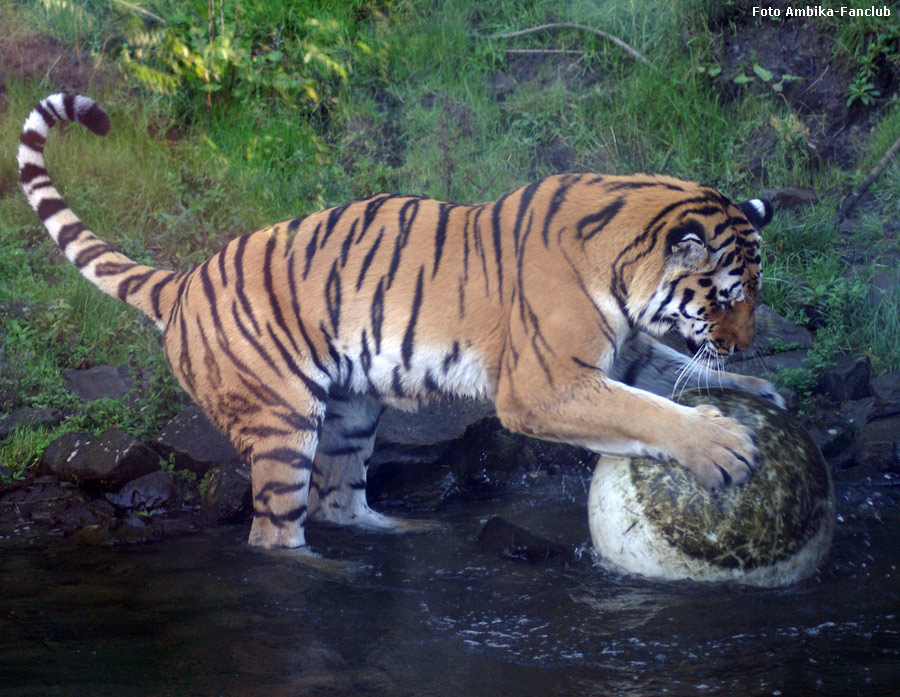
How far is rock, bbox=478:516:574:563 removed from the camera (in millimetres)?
3912

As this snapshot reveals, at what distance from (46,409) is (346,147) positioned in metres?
3.08

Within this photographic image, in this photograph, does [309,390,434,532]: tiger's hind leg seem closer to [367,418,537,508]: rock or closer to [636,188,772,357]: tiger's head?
[367,418,537,508]: rock

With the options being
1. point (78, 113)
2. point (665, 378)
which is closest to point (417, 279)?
point (665, 378)

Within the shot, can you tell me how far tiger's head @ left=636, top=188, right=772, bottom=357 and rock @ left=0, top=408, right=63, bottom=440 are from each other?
3.29 metres

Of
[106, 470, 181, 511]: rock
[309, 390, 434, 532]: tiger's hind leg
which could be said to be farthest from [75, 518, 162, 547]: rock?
[309, 390, 434, 532]: tiger's hind leg

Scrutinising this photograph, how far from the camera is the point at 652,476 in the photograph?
11.2ft

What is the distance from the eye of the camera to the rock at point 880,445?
4848 millimetres

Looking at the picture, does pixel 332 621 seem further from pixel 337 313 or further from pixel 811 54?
pixel 811 54

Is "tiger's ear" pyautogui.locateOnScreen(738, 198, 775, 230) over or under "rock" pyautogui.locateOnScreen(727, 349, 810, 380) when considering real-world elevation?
over

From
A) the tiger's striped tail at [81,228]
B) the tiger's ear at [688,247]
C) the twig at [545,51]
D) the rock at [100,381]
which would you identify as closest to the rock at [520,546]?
the tiger's ear at [688,247]

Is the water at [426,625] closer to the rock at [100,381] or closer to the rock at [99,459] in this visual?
the rock at [99,459]

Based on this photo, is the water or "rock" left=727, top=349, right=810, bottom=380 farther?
"rock" left=727, top=349, right=810, bottom=380

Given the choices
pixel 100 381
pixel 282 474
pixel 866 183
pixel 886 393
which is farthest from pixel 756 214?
pixel 100 381

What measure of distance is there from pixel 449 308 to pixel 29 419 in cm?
258
